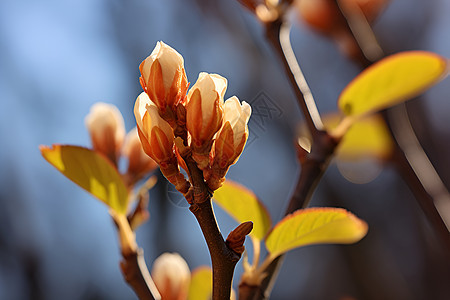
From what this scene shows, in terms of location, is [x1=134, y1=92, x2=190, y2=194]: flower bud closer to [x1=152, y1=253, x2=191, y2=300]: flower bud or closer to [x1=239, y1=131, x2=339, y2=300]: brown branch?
[x1=239, y1=131, x2=339, y2=300]: brown branch

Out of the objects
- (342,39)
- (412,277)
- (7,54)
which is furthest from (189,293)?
(7,54)

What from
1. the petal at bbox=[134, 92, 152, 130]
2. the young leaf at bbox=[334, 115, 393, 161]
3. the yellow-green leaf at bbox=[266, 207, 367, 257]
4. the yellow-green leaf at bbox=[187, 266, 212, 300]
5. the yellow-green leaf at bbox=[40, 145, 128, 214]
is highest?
the petal at bbox=[134, 92, 152, 130]

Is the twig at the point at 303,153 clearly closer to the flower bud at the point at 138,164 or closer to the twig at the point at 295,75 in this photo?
the twig at the point at 295,75

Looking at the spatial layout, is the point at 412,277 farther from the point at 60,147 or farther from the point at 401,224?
the point at 60,147

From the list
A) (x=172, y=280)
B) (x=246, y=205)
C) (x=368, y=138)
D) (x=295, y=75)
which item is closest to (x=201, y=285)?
(x=172, y=280)

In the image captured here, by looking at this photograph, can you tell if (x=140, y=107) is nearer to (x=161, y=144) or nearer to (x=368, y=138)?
(x=161, y=144)

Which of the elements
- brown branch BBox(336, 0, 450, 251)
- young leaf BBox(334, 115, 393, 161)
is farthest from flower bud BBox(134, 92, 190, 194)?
young leaf BBox(334, 115, 393, 161)

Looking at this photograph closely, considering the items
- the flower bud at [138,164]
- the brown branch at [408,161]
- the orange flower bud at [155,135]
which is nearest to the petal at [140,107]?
the orange flower bud at [155,135]
